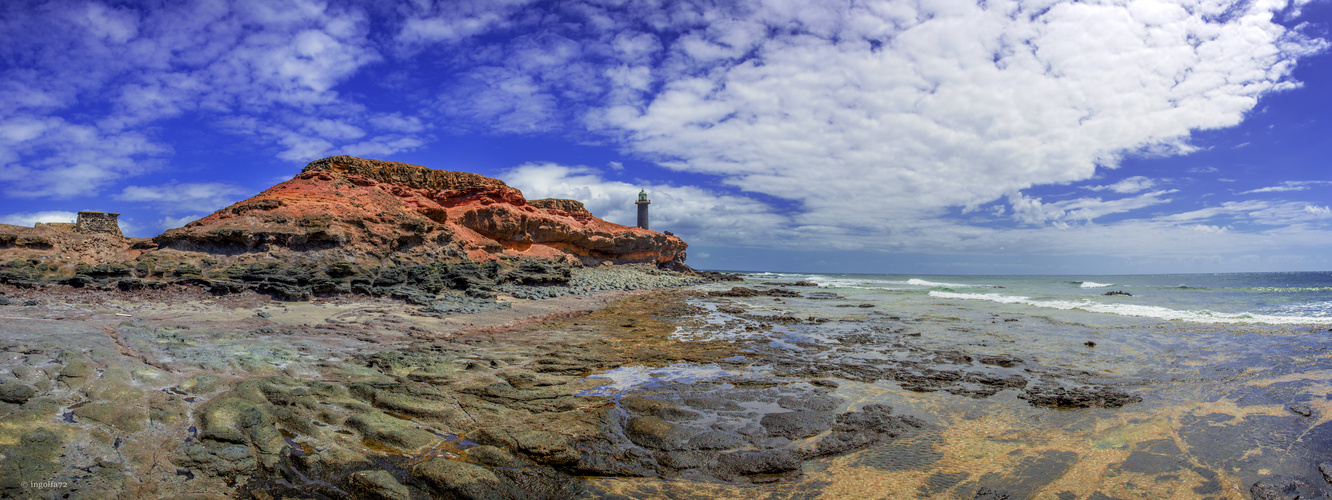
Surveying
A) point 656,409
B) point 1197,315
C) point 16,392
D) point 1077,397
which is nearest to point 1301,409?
point 1077,397

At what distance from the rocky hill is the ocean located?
11024mm

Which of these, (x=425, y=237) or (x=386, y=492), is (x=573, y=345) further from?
(x=425, y=237)

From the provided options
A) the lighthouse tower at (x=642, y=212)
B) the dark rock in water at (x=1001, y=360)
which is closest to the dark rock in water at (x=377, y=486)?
the dark rock in water at (x=1001, y=360)

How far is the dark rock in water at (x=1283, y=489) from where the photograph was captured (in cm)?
370

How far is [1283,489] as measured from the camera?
379 centimetres

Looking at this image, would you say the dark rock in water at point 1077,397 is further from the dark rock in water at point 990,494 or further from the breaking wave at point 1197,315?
the breaking wave at point 1197,315

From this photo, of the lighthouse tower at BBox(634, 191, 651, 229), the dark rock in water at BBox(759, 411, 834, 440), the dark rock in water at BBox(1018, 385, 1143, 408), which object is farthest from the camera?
the lighthouse tower at BBox(634, 191, 651, 229)

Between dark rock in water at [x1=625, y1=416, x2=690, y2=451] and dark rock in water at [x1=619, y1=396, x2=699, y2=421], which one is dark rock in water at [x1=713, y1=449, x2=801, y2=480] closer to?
A: dark rock in water at [x1=625, y1=416, x2=690, y2=451]

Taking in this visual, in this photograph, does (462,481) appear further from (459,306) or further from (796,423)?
(459,306)

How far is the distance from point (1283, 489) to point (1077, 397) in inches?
85.7

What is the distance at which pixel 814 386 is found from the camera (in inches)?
254

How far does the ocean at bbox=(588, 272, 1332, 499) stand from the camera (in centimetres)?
393

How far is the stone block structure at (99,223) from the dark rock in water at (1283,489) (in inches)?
978

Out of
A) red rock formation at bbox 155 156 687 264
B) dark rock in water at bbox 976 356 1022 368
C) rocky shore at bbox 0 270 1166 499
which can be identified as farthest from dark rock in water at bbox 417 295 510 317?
dark rock in water at bbox 976 356 1022 368
